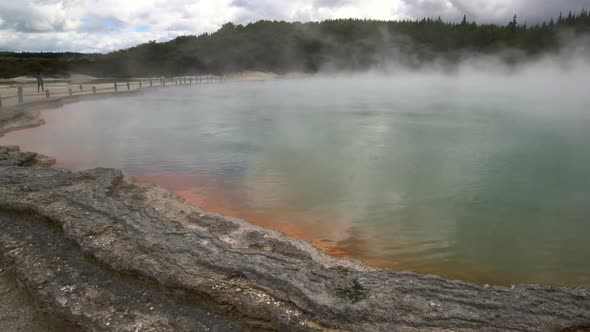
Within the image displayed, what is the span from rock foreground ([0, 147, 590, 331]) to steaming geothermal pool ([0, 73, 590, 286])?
1042mm

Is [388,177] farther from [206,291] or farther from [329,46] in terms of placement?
[329,46]

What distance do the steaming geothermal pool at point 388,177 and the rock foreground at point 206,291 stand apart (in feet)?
3.42

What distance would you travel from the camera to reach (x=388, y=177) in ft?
22.1

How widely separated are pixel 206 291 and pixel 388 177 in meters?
4.58

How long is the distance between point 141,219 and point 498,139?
880 centimetres

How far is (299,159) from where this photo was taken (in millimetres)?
7891

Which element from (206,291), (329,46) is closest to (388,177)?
(206,291)

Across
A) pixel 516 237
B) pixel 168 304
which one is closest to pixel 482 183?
pixel 516 237

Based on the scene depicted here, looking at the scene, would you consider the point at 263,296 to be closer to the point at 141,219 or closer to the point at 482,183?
the point at 141,219

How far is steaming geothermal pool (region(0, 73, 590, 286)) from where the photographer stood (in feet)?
14.1

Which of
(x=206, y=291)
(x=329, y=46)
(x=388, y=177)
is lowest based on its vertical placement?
(x=388, y=177)

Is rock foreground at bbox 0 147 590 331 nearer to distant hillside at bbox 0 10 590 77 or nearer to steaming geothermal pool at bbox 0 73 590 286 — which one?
steaming geothermal pool at bbox 0 73 590 286

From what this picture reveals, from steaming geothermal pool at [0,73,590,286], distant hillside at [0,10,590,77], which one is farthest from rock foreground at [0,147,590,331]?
distant hillside at [0,10,590,77]

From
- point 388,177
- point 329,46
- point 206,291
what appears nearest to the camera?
point 206,291
